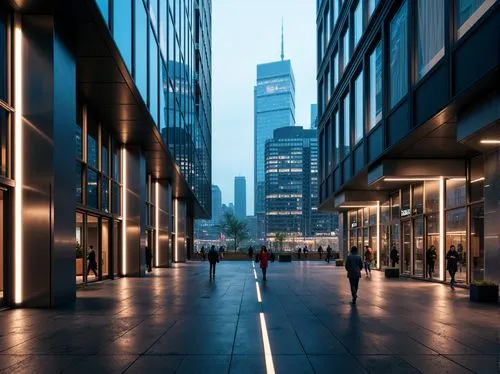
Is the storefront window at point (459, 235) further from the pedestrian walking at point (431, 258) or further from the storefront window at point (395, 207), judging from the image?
the storefront window at point (395, 207)

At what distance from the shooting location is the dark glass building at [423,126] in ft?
45.2

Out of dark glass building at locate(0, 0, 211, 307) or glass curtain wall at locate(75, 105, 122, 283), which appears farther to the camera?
glass curtain wall at locate(75, 105, 122, 283)

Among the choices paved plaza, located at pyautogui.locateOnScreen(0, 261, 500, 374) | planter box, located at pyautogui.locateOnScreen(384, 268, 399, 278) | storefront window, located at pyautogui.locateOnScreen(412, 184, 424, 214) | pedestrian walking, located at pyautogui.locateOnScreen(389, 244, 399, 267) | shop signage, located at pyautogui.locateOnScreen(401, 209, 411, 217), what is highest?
storefront window, located at pyautogui.locateOnScreen(412, 184, 424, 214)

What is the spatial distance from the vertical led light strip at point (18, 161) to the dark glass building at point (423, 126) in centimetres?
1043

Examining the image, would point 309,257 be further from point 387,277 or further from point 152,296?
point 152,296

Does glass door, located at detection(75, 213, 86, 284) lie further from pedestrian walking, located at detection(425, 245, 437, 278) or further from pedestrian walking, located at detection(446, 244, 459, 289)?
pedestrian walking, located at detection(425, 245, 437, 278)

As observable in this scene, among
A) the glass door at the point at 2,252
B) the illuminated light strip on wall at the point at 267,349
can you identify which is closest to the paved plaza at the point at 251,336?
the illuminated light strip on wall at the point at 267,349

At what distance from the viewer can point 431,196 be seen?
1004 inches

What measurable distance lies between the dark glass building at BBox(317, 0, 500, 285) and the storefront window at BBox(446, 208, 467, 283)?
1.5 inches

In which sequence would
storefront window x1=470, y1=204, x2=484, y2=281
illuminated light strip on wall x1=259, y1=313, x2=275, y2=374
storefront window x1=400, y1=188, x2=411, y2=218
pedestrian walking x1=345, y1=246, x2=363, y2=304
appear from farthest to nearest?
storefront window x1=400, y1=188, x2=411, y2=218
storefront window x1=470, y1=204, x2=484, y2=281
pedestrian walking x1=345, y1=246, x2=363, y2=304
illuminated light strip on wall x1=259, y1=313, x2=275, y2=374

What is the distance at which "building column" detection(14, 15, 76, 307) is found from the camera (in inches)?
532

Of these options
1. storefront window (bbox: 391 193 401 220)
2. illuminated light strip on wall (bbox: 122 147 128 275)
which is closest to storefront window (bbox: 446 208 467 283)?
storefront window (bbox: 391 193 401 220)

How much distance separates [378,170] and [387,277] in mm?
8153

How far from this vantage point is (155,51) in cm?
2441
